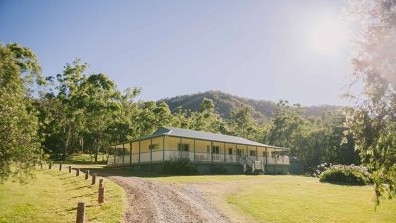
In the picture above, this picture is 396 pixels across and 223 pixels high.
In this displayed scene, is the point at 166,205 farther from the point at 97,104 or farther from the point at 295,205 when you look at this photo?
the point at 97,104

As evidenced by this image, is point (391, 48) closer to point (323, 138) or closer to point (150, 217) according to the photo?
point (150, 217)

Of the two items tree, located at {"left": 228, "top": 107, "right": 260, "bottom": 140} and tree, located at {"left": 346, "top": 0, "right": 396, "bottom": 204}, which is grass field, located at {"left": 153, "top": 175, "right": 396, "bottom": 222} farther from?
tree, located at {"left": 228, "top": 107, "right": 260, "bottom": 140}

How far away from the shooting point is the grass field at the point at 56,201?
16562mm

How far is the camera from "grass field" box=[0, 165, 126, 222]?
16562mm

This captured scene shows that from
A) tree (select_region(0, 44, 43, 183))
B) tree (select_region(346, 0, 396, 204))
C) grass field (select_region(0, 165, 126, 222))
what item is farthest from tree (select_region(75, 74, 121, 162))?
tree (select_region(346, 0, 396, 204))

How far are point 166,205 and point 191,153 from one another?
22235 mm

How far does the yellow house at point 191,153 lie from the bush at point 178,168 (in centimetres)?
93

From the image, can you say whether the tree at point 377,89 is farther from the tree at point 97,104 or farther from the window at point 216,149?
the tree at point 97,104

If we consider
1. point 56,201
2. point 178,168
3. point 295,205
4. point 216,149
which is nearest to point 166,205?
point 56,201

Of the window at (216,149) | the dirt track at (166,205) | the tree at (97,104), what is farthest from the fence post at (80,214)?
the tree at (97,104)

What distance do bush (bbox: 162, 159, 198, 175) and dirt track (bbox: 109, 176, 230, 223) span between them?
1223cm

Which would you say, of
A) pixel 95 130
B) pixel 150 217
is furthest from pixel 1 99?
pixel 95 130

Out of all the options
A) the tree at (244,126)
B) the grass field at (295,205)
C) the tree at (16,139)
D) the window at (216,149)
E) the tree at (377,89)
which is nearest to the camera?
the tree at (377,89)

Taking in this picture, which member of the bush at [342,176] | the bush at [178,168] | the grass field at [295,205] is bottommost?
the grass field at [295,205]
